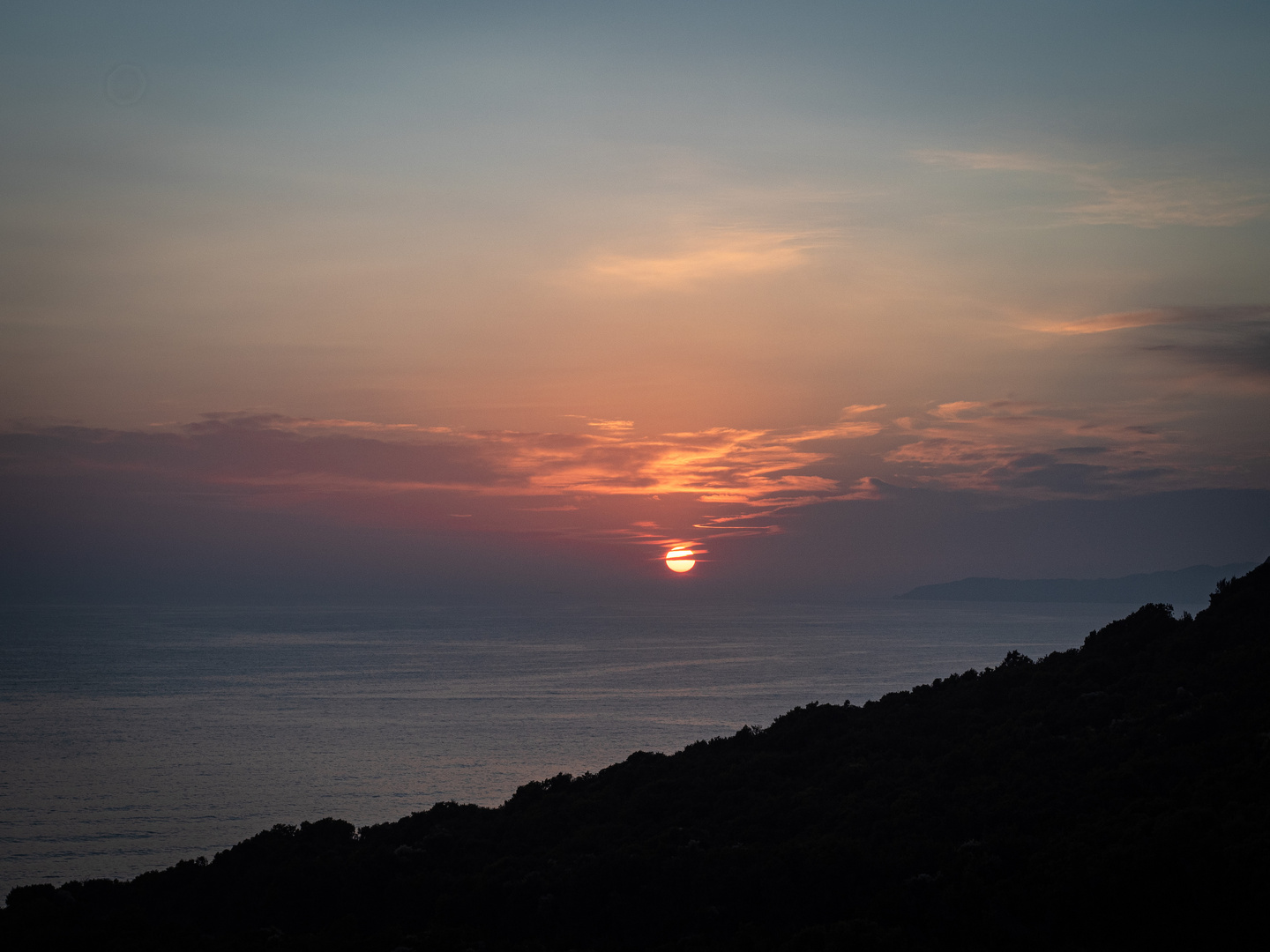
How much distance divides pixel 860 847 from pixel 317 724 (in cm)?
7791

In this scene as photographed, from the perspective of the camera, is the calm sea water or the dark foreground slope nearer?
the dark foreground slope

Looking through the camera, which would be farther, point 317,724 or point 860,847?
point 317,724

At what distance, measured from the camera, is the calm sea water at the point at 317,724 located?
5797cm

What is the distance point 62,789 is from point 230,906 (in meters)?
40.2

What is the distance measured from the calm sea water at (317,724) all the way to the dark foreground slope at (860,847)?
73.2ft

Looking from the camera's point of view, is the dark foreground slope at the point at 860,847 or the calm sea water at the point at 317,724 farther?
the calm sea water at the point at 317,724

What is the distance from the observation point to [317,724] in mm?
94625

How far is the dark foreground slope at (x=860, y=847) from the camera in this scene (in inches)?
906

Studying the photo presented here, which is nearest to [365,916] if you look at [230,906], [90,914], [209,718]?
[230,906]

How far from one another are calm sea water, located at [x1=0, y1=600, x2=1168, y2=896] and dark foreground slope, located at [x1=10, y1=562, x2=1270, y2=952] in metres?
22.3

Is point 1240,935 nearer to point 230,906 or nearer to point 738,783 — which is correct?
point 738,783

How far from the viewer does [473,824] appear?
36.0 meters

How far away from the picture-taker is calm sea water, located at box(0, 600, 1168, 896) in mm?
57969

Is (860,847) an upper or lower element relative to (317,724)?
upper
